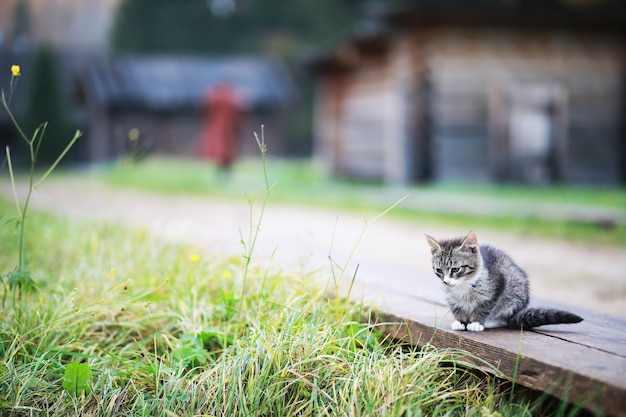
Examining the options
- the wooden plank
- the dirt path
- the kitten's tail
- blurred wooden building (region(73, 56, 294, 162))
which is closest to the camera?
the wooden plank

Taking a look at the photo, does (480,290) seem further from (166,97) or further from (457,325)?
(166,97)

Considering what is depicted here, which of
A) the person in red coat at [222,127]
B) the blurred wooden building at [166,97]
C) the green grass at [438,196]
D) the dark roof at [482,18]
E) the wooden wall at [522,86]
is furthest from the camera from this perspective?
the blurred wooden building at [166,97]

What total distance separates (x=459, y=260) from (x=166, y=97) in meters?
29.1

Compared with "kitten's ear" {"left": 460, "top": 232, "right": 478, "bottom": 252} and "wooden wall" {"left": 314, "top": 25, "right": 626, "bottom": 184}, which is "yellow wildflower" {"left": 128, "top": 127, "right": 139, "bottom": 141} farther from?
"wooden wall" {"left": 314, "top": 25, "right": 626, "bottom": 184}

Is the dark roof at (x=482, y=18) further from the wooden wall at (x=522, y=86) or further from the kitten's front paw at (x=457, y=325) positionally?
the kitten's front paw at (x=457, y=325)

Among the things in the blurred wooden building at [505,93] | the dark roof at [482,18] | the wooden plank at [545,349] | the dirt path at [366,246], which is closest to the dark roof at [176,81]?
the dark roof at [482,18]

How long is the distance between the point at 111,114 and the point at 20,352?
28.3 metres

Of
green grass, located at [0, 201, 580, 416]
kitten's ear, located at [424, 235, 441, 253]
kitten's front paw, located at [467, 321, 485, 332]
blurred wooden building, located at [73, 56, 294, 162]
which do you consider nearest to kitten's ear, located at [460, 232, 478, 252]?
kitten's ear, located at [424, 235, 441, 253]

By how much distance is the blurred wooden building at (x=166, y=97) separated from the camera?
2989cm

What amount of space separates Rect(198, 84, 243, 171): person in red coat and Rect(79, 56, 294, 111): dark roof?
12.7 meters

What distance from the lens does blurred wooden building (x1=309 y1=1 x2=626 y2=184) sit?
520 inches

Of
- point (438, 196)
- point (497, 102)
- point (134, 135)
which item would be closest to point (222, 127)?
point (497, 102)

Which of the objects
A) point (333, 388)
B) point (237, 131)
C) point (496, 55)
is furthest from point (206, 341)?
point (237, 131)

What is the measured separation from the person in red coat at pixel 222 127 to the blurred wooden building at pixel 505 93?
3.85 meters
